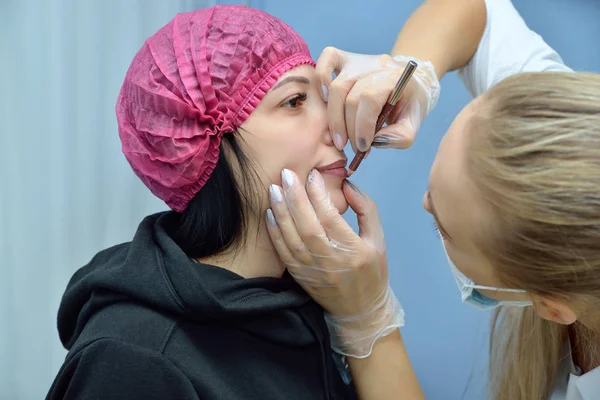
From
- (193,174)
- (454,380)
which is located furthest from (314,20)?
(454,380)

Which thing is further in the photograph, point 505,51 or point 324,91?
point 505,51

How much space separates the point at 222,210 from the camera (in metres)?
1.00

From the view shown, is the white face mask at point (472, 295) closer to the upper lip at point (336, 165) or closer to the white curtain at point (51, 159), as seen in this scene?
the upper lip at point (336, 165)

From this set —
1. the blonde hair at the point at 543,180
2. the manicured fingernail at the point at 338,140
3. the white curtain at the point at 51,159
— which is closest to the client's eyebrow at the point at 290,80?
the manicured fingernail at the point at 338,140

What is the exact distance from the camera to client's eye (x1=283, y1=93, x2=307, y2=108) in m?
1.02

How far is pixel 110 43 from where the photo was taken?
1396 mm

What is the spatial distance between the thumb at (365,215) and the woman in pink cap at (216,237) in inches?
1.4

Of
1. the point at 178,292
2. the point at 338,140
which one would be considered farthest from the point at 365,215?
the point at 178,292

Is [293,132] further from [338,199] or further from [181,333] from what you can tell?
[181,333]

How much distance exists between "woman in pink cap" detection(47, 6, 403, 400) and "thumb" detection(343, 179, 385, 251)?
0.11 ft

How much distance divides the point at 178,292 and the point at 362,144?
442mm

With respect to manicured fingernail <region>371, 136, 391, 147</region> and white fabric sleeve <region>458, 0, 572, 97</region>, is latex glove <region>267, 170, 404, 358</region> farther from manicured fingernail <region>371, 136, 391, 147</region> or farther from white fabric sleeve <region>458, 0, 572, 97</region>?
white fabric sleeve <region>458, 0, 572, 97</region>

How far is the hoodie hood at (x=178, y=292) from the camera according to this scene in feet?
2.97

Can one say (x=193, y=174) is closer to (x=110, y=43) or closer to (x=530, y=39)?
(x=110, y=43)
